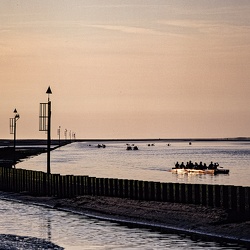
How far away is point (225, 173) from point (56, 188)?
72088 millimetres

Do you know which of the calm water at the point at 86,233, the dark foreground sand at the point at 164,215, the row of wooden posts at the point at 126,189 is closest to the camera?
the calm water at the point at 86,233

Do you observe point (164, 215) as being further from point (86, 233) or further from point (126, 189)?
point (126, 189)

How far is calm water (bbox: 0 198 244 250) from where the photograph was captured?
29.5 metres

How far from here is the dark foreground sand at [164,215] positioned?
3325cm

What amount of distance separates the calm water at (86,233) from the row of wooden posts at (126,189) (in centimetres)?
562

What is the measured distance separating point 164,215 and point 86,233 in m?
6.49

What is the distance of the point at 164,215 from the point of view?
3869 centimetres

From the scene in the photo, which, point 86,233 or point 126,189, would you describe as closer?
point 86,233

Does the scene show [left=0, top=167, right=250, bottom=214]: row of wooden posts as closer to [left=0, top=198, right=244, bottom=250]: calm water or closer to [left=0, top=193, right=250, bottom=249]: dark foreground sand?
[left=0, top=193, right=250, bottom=249]: dark foreground sand

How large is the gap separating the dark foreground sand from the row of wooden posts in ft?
3.18

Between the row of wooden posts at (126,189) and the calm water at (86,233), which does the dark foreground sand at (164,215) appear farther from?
the calm water at (86,233)

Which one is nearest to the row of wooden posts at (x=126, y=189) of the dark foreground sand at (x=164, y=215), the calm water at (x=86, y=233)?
the dark foreground sand at (x=164, y=215)

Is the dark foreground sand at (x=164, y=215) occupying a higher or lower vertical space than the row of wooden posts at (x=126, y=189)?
lower

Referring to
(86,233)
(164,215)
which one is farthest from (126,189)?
(86,233)
